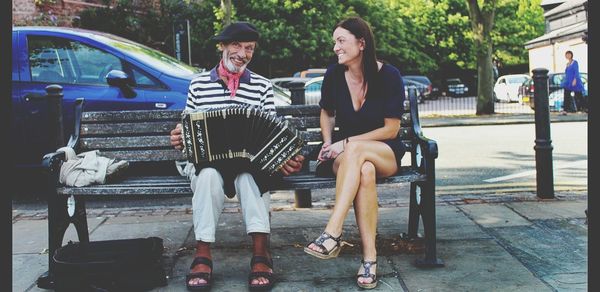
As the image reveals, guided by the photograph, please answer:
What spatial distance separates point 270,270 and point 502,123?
14912 mm

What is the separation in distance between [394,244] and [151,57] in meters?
4.15

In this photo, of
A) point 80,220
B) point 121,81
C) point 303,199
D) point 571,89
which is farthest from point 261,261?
point 571,89

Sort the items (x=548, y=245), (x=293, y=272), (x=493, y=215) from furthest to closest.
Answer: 1. (x=493, y=215)
2. (x=548, y=245)
3. (x=293, y=272)

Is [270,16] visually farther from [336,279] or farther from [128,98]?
[336,279]

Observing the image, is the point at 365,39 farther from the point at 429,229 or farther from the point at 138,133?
the point at 138,133

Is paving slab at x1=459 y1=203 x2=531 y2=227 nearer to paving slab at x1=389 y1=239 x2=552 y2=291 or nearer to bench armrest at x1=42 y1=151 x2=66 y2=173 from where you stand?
paving slab at x1=389 y1=239 x2=552 y2=291

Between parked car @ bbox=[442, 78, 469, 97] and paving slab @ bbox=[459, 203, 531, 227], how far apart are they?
4263 centimetres

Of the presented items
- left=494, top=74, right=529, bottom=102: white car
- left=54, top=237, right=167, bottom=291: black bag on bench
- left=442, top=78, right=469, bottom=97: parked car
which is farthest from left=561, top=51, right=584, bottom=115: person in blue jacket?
left=442, top=78, right=469, bottom=97: parked car

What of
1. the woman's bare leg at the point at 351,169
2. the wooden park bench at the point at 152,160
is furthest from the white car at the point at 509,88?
the woman's bare leg at the point at 351,169

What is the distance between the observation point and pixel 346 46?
4.26 m

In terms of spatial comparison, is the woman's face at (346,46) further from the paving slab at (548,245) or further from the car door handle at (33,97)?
the car door handle at (33,97)

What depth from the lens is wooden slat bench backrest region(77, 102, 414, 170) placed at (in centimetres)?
483

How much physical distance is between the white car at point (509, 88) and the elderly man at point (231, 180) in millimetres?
31733

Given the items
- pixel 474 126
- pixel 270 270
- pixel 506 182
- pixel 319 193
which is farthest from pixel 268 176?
pixel 474 126
